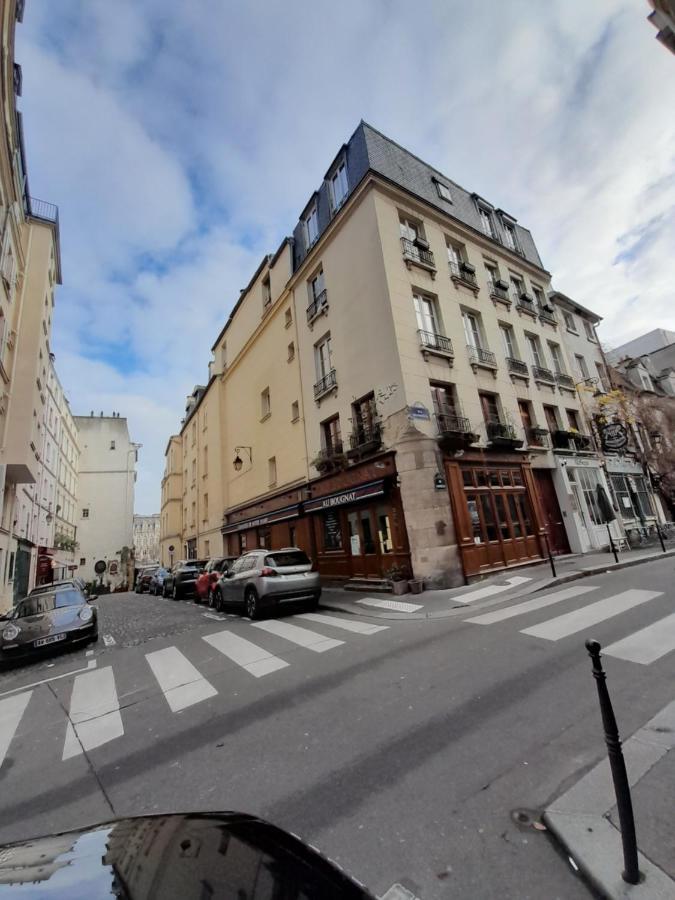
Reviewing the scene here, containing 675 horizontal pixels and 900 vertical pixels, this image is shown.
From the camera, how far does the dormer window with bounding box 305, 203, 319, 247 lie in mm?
18016

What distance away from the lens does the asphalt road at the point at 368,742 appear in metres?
2.39

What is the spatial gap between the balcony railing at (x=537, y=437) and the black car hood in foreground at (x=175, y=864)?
53.1 feet

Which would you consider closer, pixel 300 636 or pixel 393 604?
pixel 300 636

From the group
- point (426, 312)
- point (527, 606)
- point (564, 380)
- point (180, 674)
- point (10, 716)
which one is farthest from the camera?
point (564, 380)

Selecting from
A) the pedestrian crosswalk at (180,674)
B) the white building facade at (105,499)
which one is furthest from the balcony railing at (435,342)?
the white building facade at (105,499)

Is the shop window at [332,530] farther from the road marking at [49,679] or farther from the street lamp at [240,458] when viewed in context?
the road marking at [49,679]

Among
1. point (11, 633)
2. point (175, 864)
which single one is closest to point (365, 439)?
point (11, 633)

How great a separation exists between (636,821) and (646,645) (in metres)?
3.48

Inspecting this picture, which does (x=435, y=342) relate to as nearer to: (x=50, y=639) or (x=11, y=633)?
(x=50, y=639)

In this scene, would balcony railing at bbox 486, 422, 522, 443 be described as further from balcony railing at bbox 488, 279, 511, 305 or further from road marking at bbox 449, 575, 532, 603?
balcony railing at bbox 488, 279, 511, 305

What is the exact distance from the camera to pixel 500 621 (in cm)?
704

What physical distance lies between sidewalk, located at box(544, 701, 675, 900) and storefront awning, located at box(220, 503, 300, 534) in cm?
1453

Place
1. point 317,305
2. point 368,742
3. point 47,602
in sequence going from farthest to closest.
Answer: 1. point 317,305
2. point 47,602
3. point 368,742

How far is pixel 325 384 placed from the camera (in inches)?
631
